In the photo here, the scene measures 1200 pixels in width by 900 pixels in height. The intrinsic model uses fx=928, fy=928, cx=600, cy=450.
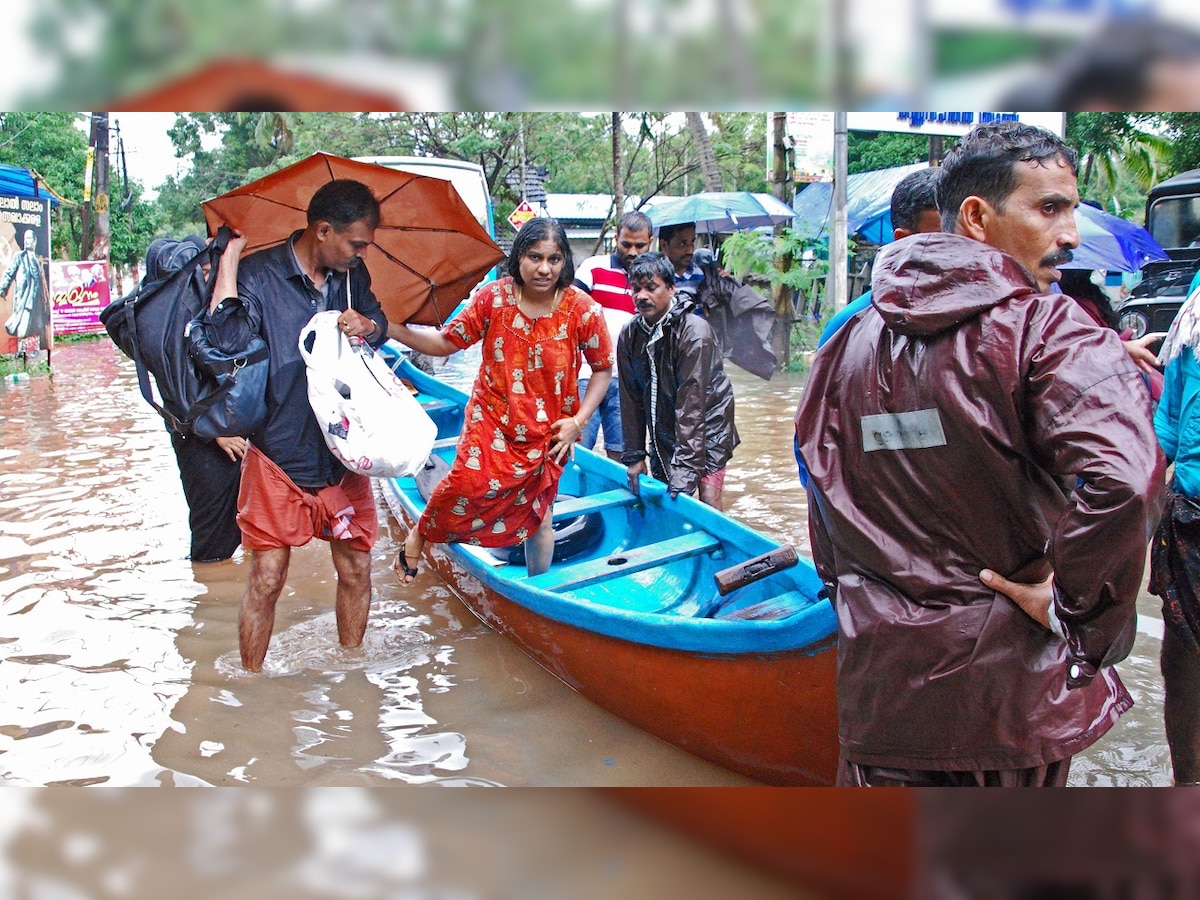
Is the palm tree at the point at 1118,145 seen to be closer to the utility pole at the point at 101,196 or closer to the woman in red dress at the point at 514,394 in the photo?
the woman in red dress at the point at 514,394

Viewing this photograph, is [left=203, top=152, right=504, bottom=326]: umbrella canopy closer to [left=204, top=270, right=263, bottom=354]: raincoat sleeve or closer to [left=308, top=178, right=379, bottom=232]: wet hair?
[left=308, top=178, right=379, bottom=232]: wet hair

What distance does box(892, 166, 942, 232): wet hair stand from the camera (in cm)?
266

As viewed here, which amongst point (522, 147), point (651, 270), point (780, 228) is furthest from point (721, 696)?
point (522, 147)

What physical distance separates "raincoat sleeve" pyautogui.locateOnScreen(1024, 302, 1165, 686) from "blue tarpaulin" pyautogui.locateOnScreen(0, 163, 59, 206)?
1239cm

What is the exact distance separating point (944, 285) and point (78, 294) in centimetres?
1654

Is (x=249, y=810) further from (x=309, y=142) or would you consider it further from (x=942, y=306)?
(x=309, y=142)

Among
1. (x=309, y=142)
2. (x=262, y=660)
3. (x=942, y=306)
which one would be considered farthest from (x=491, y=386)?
(x=309, y=142)

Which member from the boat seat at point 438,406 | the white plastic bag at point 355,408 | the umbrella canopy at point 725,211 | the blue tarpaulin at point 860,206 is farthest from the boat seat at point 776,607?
the blue tarpaulin at point 860,206

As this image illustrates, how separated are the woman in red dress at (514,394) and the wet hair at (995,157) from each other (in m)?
2.05

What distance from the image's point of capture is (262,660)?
3.61m

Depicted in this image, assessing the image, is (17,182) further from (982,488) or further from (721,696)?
(982,488)

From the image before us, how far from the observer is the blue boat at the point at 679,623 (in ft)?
8.17

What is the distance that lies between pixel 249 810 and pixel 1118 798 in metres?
0.91

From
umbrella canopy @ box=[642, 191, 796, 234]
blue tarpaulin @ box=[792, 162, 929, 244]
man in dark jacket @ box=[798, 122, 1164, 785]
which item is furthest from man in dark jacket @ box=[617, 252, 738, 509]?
blue tarpaulin @ box=[792, 162, 929, 244]
